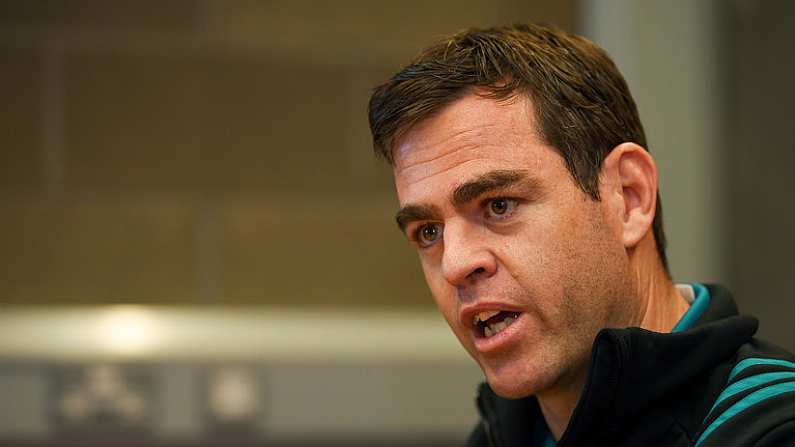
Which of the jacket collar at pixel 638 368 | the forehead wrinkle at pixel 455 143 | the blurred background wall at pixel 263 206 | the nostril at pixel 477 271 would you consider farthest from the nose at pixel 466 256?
the blurred background wall at pixel 263 206

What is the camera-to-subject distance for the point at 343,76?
3.52 m

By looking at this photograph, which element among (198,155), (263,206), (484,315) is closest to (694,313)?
(484,315)

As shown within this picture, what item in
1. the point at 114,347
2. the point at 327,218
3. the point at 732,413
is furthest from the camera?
the point at 327,218

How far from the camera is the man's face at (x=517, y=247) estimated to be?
1.43 m

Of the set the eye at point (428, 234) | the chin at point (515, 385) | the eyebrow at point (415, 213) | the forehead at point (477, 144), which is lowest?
the chin at point (515, 385)

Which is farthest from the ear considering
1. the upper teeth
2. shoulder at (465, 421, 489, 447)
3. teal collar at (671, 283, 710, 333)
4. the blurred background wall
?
the blurred background wall

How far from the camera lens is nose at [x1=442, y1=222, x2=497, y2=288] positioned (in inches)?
56.2

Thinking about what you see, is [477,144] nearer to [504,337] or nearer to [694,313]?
[504,337]

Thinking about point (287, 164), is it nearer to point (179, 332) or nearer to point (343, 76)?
point (343, 76)

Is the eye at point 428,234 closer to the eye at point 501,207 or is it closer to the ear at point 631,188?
the eye at point 501,207

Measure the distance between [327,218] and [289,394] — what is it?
61cm

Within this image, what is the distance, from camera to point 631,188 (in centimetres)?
153

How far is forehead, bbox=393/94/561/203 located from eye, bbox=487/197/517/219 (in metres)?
0.05

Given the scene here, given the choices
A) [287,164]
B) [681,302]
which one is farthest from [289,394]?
[681,302]
